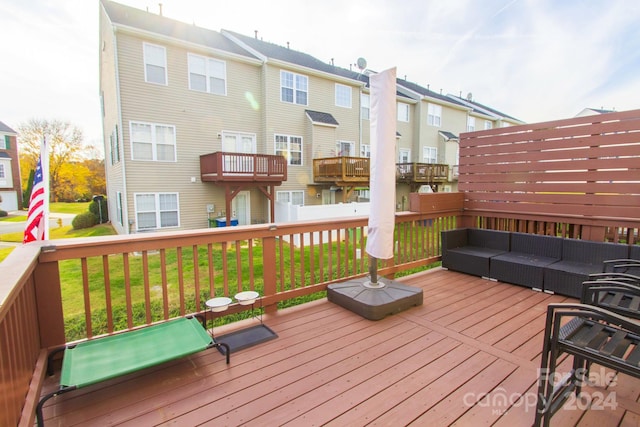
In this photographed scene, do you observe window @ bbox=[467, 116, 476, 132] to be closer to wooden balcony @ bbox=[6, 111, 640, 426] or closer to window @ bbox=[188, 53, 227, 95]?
window @ bbox=[188, 53, 227, 95]

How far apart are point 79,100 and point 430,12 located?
2485 centimetres

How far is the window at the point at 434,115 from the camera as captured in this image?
1781 cm

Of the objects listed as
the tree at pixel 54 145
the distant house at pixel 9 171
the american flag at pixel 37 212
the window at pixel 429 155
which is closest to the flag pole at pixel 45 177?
the american flag at pixel 37 212

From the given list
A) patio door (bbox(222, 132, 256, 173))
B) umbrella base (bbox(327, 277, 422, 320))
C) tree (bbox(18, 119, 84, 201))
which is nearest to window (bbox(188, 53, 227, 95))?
patio door (bbox(222, 132, 256, 173))

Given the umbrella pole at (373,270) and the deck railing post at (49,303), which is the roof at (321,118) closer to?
the umbrella pole at (373,270)

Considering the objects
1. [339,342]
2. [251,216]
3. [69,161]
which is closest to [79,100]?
[69,161]

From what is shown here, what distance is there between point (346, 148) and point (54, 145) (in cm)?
1979

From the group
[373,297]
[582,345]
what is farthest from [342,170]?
[582,345]

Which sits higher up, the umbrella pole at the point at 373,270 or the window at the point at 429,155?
the window at the point at 429,155

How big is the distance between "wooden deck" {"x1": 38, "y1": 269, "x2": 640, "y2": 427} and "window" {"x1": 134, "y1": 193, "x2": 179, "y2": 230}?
891cm

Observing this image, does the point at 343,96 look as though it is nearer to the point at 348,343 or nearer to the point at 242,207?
the point at 242,207

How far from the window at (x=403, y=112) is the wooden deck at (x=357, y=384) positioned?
1540 centimetres

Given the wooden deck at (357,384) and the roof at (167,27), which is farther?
the roof at (167,27)

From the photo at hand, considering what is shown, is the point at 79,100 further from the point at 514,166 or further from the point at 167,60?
the point at 514,166
